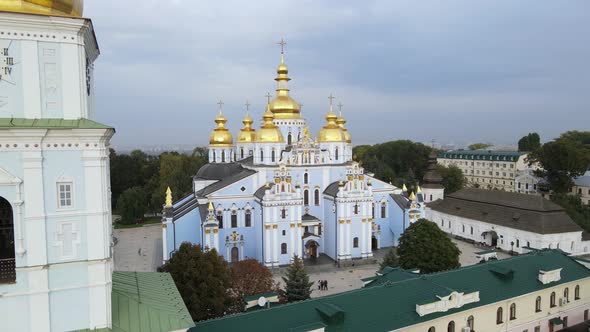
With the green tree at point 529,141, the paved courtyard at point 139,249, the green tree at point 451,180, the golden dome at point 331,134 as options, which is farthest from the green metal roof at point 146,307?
the green tree at point 529,141

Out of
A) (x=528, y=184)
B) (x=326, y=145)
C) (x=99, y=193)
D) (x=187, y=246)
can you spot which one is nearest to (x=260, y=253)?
(x=326, y=145)

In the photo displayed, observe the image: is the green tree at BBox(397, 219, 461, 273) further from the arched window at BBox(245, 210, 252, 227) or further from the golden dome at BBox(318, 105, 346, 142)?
the golden dome at BBox(318, 105, 346, 142)

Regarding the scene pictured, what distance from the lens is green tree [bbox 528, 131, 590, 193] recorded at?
43.6 metres

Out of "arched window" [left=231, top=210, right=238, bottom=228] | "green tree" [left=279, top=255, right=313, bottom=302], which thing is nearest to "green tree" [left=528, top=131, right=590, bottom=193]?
"arched window" [left=231, top=210, right=238, bottom=228]

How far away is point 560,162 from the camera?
44.2 m

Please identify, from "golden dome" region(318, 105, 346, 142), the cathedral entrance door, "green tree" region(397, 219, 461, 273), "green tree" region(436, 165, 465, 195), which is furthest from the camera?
"green tree" region(436, 165, 465, 195)

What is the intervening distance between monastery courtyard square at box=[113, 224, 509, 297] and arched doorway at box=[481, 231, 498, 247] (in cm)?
120

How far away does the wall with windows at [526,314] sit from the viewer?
14.8 metres

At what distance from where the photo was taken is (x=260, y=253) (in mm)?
30328

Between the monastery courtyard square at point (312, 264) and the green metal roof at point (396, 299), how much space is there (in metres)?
10.0

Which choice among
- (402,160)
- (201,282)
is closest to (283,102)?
(201,282)

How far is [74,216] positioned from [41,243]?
68 cm

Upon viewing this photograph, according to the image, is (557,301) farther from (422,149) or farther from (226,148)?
(422,149)

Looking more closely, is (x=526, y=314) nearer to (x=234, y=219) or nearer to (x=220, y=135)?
(x=234, y=219)
